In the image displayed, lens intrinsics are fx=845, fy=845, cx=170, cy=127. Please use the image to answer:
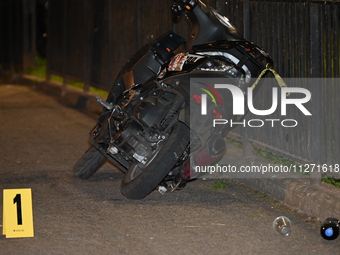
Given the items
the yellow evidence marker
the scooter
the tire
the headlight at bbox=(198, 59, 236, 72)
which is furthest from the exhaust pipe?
the yellow evidence marker

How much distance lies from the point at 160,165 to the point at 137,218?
1.63 ft

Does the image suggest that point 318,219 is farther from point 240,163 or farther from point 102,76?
point 102,76

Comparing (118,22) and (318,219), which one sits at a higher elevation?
(118,22)

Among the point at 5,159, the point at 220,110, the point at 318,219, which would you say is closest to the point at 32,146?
the point at 5,159

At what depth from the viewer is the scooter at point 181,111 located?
730 centimetres

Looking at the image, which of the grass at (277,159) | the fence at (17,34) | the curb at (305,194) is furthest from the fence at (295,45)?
the fence at (17,34)

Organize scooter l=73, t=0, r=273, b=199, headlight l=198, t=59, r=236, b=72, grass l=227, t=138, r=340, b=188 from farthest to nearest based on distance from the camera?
grass l=227, t=138, r=340, b=188 → headlight l=198, t=59, r=236, b=72 → scooter l=73, t=0, r=273, b=199

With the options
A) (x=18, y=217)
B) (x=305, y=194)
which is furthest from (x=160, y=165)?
(x=18, y=217)

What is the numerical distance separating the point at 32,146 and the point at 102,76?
14.0ft

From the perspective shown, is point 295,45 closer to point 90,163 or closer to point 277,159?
point 277,159

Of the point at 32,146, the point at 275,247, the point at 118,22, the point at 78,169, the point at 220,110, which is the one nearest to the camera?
the point at 275,247

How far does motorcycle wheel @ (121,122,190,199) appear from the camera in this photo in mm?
7125

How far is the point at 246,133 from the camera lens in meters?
9.09

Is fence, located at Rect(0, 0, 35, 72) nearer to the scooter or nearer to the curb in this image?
the scooter
